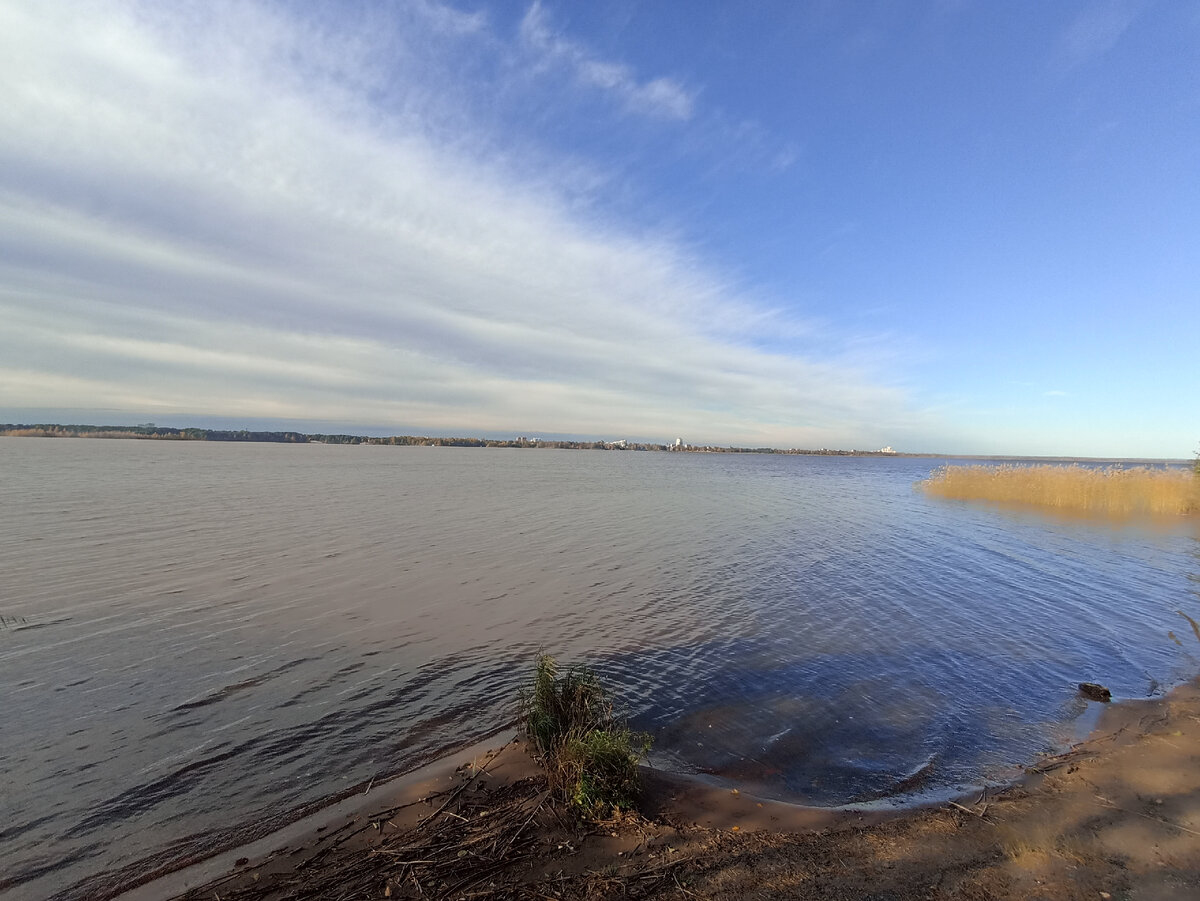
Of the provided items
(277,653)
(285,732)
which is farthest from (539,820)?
(277,653)

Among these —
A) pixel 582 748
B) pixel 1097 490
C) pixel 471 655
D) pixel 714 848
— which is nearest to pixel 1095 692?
pixel 714 848

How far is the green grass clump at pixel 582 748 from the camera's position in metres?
5.21

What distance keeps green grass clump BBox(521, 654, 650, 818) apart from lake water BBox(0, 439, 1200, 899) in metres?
1.26

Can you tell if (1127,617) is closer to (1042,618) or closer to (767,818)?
(1042,618)

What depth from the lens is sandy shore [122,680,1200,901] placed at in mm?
4219

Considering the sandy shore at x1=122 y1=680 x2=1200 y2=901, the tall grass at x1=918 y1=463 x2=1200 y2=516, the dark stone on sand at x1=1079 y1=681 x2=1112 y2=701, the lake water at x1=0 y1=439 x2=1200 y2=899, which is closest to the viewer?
the sandy shore at x1=122 y1=680 x2=1200 y2=901

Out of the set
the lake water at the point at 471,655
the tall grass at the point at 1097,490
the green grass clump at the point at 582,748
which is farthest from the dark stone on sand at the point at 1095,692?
the tall grass at the point at 1097,490

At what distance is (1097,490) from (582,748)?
42.5 metres

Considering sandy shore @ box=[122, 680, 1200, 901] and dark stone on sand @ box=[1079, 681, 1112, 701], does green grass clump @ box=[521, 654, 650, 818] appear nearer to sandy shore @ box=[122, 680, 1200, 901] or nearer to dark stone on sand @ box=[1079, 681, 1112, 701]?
sandy shore @ box=[122, 680, 1200, 901]

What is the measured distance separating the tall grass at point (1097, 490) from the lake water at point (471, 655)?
43.2 feet

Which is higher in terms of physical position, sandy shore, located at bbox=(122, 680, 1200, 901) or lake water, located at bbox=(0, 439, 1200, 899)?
sandy shore, located at bbox=(122, 680, 1200, 901)

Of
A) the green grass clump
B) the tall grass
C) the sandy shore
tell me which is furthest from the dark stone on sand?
the tall grass

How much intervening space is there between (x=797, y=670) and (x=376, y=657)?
7.20m

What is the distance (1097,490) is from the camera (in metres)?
34.7
